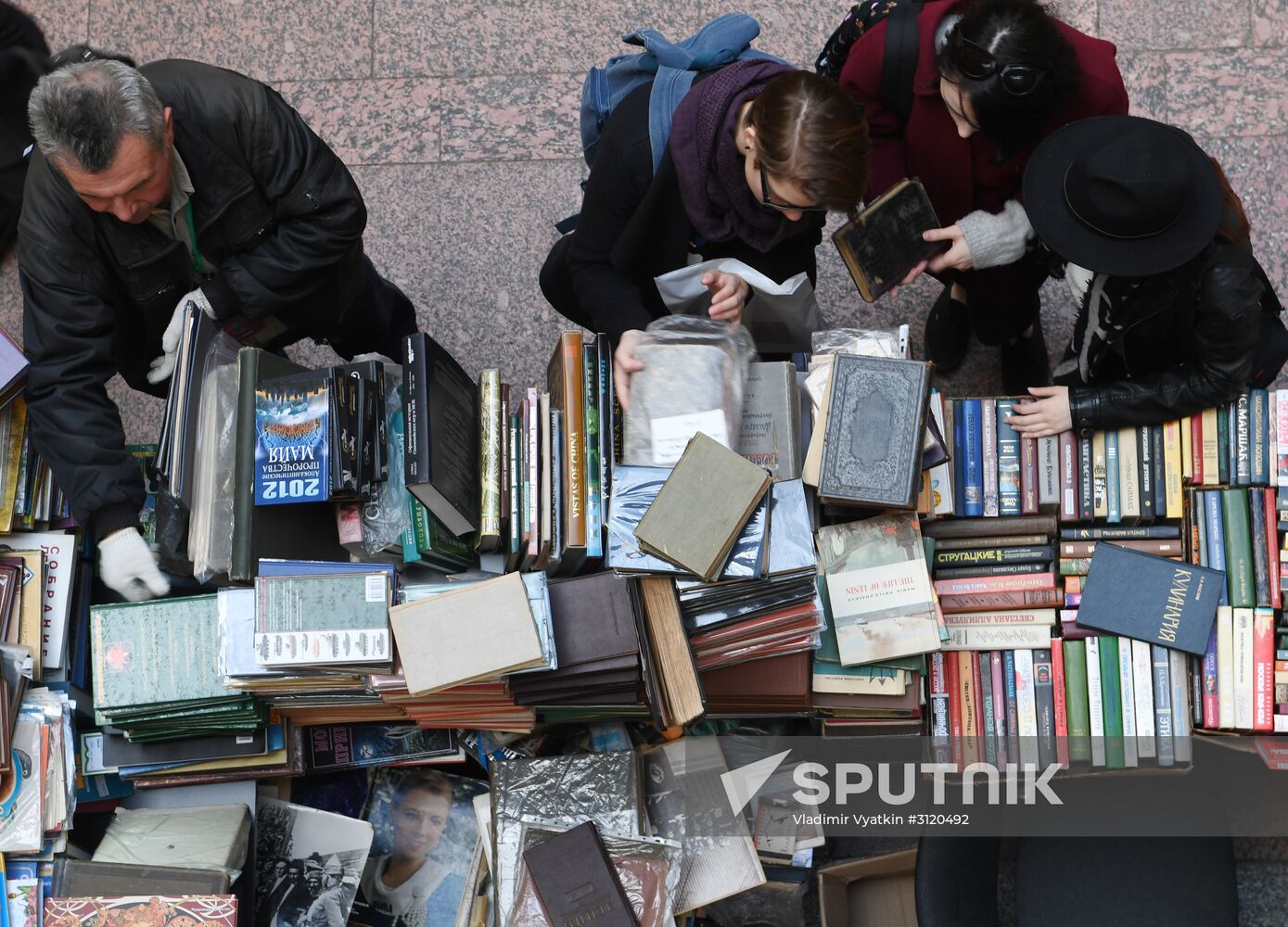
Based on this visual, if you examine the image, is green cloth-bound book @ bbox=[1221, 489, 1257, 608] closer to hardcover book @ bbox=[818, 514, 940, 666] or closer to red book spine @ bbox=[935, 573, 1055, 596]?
red book spine @ bbox=[935, 573, 1055, 596]

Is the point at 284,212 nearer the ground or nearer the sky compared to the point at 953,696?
nearer the sky

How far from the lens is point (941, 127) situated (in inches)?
94.7

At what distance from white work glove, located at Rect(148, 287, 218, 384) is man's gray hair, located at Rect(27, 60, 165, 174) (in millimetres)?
379

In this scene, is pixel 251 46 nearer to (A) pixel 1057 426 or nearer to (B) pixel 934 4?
(B) pixel 934 4

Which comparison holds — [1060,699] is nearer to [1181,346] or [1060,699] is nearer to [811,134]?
[1181,346]

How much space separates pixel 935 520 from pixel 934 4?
3.68 feet

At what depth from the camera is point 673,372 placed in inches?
86.1

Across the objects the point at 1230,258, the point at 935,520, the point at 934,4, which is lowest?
the point at 935,520

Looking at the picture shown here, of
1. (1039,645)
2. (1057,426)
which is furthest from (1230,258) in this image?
(1039,645)

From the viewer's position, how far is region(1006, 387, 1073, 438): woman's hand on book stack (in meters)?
2.38

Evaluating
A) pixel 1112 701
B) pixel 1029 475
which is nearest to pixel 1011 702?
pixel 1112 701

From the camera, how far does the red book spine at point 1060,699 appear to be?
2.39m

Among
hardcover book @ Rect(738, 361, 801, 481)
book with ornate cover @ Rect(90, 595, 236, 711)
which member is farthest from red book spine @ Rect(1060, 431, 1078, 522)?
book with ornate cover @ Rect(90, 595, 236, 711)

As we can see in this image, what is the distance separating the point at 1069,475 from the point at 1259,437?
39cm
